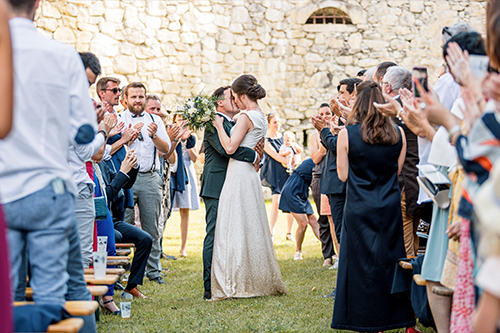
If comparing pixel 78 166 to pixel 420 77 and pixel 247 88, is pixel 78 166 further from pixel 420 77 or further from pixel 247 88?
pixel 420 77

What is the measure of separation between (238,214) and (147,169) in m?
1.48

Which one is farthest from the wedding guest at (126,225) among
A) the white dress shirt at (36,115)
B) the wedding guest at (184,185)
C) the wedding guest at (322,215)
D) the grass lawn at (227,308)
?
the white dress shirt at (36,115)

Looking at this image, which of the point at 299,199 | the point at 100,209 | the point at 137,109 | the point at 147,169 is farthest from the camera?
the point at 299,199

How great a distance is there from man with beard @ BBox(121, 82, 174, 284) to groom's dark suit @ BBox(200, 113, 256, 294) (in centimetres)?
93

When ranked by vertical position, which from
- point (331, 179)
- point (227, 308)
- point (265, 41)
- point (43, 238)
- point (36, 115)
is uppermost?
point (265, 41)

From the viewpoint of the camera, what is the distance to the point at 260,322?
4.39 m

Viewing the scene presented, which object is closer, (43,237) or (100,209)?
(43,237)

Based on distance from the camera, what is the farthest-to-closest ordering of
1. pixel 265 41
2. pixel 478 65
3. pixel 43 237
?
1. pixel 265 41
2. pixel 478 65
3. pixel 43 237

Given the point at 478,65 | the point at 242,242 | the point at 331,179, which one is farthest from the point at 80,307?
the point at 331,179

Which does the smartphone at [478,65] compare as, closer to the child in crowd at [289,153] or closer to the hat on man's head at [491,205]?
the hat on man's head at [491,205]

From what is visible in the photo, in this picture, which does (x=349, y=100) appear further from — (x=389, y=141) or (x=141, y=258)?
(x=141, y=258)

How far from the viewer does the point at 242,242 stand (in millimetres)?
5258

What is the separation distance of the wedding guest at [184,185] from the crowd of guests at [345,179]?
17.5 inches

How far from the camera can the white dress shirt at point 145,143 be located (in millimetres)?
6191
